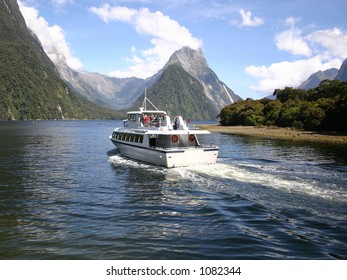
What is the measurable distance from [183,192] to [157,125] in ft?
51.9

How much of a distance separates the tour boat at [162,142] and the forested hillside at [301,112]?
56.6 meters

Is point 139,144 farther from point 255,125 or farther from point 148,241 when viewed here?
point 255,125

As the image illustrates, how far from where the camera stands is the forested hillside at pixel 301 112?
81.1m

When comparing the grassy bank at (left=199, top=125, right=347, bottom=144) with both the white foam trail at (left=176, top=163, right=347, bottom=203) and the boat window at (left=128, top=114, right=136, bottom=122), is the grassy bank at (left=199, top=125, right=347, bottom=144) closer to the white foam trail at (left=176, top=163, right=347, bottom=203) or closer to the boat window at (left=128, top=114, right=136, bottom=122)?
the boat window at (left=128, top=114, right=136, bottom=122)

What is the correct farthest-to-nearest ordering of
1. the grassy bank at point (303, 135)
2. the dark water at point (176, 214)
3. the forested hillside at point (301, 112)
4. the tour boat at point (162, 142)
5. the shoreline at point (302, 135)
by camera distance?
1. the forested hillside at point (301, 112)
2. the grassy bank at point (303, 135)
3. the shoreline at point (302, 135)
4. the tour boat at point (162, 142)
5. the dark water at point (176, 214)

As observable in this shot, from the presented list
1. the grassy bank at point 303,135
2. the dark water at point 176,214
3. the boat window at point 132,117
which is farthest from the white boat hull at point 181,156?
the grassy bank at point 303,135

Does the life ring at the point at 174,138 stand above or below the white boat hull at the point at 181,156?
above

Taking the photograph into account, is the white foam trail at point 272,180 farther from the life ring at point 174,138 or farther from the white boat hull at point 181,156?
the life ring at point 174,138

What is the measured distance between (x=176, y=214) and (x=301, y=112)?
91654 mm

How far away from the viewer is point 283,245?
1288 centimetres

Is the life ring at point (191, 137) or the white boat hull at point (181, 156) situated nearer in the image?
the white boat hull at point (181, 156)

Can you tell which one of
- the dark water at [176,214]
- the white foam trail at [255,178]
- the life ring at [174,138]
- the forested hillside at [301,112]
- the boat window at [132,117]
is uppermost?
the forested hillside at [301,112]

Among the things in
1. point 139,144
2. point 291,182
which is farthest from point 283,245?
point 139,144

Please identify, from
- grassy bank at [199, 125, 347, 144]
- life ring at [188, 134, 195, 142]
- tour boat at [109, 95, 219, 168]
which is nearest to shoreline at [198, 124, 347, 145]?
grassy bank at [199, 125, 347, 144]
